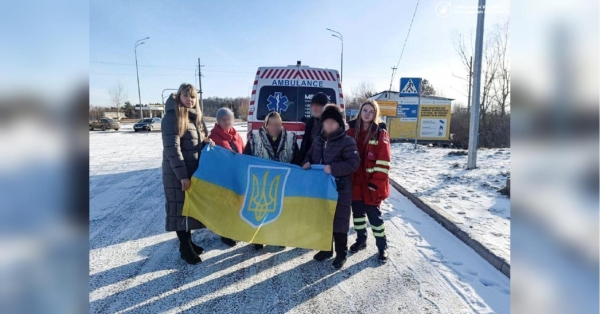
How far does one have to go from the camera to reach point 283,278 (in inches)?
116

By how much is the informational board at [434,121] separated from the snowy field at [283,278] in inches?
737

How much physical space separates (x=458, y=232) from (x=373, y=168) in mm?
1802

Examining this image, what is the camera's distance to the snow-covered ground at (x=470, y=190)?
12.7ft

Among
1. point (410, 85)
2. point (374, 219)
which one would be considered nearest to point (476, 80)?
point (410, 85)

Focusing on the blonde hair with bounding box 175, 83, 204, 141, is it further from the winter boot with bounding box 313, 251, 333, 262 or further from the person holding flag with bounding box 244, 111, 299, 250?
the winter boot with bounding box 313, 251, 333, 262

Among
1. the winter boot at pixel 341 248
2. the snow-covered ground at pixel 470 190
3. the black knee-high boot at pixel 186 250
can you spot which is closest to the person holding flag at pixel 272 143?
the black knee-high boot at pixel 186 250

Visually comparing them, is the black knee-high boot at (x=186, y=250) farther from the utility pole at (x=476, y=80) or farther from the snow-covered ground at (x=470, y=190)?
the utility pole at (x=476, y=80)

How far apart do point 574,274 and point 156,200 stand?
5.99 metres

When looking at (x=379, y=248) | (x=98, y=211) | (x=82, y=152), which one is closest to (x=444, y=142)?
(x=379, y=248)

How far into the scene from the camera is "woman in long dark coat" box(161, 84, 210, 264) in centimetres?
297

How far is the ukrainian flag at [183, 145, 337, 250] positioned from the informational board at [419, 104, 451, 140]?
20.2 metres

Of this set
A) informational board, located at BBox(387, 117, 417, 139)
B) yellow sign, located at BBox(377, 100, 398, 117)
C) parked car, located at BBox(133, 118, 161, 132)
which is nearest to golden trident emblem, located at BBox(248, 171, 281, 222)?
yellow sign, located at BBox(377, 100, 398, 117)

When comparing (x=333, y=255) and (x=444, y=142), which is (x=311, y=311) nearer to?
(x=333, y=255)

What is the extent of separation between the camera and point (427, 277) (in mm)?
2979
